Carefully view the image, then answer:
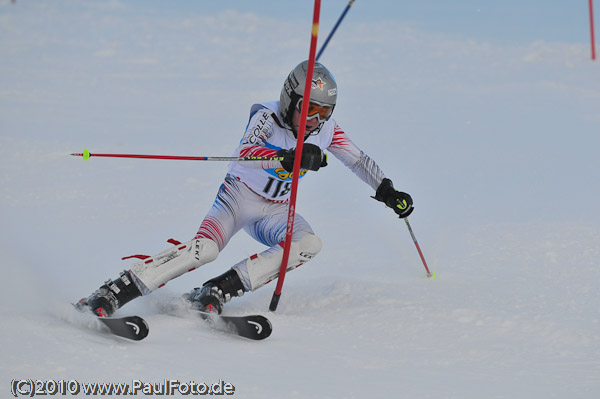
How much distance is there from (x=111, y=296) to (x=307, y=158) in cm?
104

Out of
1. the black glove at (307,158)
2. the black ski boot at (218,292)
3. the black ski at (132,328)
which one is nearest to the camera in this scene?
the black ski at (132,328)

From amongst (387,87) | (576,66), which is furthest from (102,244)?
(576,66)

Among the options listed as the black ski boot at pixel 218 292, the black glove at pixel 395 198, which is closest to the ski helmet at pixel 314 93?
the black glove at pixel 395 198

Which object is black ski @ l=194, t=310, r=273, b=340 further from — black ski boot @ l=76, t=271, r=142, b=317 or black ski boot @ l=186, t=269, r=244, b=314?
black ski boot @ l=76, t=271, r=142, b=317

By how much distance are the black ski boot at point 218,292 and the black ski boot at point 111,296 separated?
0.94 ft

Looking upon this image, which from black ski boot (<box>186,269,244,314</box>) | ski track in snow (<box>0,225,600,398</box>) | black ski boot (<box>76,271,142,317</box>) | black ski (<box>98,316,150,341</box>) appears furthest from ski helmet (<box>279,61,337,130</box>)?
black ski (<box>98,316,150,341</box>)

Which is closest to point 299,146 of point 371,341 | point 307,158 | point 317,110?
point 307,158

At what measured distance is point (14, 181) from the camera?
6.05 meters

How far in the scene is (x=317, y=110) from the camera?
3.51 meters

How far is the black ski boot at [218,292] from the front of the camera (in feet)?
11.0

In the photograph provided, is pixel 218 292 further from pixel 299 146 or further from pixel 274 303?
pixel 299 146

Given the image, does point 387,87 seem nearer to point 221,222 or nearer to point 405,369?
point 221,222

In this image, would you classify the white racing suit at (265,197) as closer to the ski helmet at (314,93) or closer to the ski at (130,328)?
the ski helmet at (314,93)

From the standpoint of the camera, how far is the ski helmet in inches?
137
